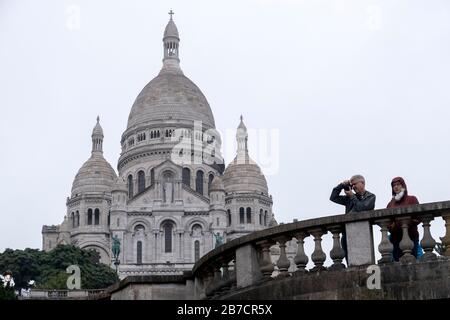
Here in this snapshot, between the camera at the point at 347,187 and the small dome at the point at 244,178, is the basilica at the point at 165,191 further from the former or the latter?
the camera at the point at 347,187

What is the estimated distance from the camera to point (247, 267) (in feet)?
35.7

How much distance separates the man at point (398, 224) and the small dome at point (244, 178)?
3666 inches

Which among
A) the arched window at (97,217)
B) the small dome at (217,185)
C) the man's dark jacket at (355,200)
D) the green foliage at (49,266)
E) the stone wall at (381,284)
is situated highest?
the small dome at (217,185)

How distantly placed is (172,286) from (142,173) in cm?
9131

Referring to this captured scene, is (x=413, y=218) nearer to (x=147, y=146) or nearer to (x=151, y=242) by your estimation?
(x=151, y=242)

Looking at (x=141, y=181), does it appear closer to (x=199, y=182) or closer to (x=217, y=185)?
(x=199, y=182)

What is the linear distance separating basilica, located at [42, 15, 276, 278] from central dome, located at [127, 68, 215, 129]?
107mm

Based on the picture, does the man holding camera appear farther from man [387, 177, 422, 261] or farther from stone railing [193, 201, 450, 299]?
stone railing [193, 201, 450, 299]

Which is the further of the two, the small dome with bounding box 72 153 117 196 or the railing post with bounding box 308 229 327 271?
the small dome with bounding box 72 153 117 196

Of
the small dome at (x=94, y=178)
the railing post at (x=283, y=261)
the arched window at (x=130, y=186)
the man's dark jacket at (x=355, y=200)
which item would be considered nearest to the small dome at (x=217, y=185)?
the arched window at (x=130, y=186)

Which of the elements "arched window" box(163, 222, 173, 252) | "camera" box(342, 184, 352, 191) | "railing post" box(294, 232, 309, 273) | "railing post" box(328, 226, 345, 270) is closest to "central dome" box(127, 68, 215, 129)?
"arched window" box(163, 222, 173, 252)

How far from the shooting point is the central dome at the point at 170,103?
107 metres

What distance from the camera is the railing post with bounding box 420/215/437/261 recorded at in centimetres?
941

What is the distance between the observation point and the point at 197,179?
10344 centimetres
